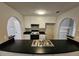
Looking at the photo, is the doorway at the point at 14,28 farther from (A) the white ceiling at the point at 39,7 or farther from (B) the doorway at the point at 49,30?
(B) the doorway at the point at 49,30

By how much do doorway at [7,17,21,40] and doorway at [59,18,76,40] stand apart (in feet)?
2.73

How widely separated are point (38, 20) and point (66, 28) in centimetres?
57

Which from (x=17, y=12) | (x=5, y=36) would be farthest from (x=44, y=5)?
(x=5, y=36)

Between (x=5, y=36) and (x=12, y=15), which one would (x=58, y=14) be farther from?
(x=5, y=36)

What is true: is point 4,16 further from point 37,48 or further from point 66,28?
point 66,28

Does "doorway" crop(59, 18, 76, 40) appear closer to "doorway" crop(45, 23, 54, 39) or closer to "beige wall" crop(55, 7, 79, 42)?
"beige wall" crop(55, 7, 79, 42)

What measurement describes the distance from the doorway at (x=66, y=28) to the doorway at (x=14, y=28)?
831 mm

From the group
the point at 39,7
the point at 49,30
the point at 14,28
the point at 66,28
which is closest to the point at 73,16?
the point at 66,28

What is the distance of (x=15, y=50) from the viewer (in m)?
A: 1.55

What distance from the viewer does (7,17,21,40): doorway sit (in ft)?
5.54

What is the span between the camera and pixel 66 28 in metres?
1.72

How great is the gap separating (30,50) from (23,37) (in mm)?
317

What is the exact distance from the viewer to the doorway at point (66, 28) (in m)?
1.67

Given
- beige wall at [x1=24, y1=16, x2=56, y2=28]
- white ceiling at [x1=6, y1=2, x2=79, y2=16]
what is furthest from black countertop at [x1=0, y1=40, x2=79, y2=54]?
white ceiling at [x1=6, y1=2, x2=79, y2=16]
